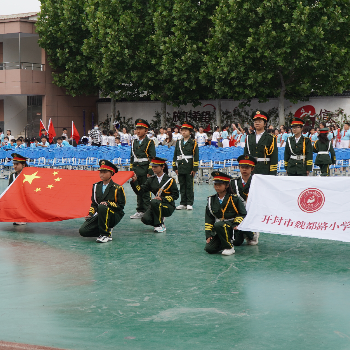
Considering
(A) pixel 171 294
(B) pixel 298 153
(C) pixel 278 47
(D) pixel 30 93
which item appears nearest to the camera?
(A) pixel 171 294

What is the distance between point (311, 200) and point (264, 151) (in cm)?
209

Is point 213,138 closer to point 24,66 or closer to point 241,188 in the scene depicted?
point 241,188

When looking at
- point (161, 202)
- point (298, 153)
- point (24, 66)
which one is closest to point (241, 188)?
point (161, 202)

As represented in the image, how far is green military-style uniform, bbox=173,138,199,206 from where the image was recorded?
468 inches

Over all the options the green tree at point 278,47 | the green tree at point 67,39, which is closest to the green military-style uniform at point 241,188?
the green tree at point 278,47

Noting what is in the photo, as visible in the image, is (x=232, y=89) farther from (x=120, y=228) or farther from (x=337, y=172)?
(x=120, y=228)

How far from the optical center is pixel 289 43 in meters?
25.3

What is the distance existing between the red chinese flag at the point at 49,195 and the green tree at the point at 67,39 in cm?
2361

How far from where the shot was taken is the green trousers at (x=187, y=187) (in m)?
12.0

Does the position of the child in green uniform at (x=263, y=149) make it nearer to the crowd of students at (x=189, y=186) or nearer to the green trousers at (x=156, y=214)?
the crowd of students at (x=189, y=186)

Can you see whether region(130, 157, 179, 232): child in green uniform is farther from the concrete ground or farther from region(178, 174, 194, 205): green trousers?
region(178, 174, 194, 205): green trousers

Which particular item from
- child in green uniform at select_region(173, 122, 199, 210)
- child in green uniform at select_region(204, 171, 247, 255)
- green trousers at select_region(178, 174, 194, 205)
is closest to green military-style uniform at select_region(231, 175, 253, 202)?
child in green uniform at select_region(204, 171, 247, 255)

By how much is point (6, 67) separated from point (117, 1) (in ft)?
35.0

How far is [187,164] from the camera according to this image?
1193cm
